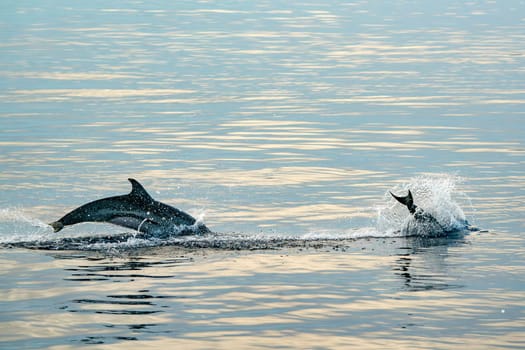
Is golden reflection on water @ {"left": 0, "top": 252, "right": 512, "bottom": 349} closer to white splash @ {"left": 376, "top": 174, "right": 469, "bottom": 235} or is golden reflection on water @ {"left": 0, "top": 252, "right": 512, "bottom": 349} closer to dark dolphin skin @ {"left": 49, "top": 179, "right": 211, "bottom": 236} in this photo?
dark dolphin skin @ {"left": 49, "top": 179, "right": 211, "bottom": 236}

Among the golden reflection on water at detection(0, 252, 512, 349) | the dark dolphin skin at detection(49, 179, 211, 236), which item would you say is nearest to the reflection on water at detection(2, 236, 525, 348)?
the golden reflection on water at detection(0, 252, 512, 349)

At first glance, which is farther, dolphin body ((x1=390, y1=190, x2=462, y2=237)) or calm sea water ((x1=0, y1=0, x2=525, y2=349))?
dolphin body ((x1=390, y1=190, x2=462, y2=237))

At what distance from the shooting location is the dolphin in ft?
83.3

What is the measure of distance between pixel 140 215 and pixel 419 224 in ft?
16.5

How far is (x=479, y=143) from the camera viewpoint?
37500 mm

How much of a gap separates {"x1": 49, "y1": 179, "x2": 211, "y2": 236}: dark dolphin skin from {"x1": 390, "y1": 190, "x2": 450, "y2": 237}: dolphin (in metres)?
3.68

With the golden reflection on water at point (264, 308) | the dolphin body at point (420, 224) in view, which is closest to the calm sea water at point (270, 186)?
the golden reflection on water at point (264, 308)

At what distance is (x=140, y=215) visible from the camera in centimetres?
2467

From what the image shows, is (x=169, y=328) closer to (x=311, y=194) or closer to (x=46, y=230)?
(x=46, y=230)

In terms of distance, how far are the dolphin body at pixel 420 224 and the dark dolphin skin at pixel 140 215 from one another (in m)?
3.68

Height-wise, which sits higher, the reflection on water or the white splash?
the white splash

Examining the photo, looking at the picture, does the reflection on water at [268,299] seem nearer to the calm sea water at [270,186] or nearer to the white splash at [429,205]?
the calm sea water at [270,186]

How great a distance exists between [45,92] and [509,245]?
29.0m

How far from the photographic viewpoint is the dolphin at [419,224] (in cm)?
2539
